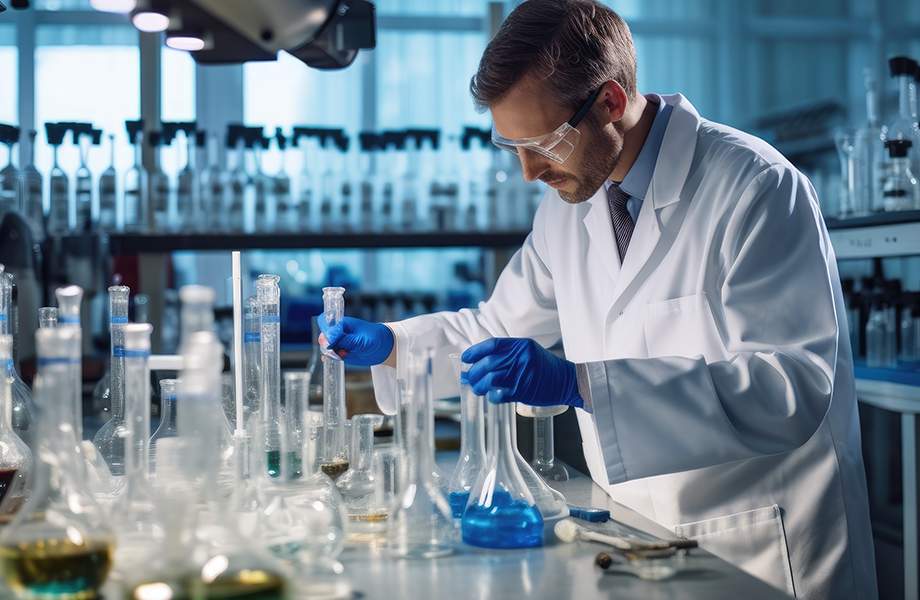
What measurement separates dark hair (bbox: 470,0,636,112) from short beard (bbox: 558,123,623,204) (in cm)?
9

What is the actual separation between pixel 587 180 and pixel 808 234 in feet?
1.32

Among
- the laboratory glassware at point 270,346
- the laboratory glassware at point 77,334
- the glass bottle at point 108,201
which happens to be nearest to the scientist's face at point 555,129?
the laboratory glassware at point 270,346

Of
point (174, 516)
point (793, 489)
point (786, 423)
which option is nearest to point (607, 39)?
point (786, 423)

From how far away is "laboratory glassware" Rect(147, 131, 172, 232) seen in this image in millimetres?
3139

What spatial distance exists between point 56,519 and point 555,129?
3.28 feet

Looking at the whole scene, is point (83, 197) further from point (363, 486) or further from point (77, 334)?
point (77, 334)

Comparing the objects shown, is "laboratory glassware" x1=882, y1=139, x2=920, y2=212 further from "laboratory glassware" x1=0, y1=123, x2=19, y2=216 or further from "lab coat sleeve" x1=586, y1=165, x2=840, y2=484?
"laboratory glassware" x1=0, y1=123, x2=19, y2=216

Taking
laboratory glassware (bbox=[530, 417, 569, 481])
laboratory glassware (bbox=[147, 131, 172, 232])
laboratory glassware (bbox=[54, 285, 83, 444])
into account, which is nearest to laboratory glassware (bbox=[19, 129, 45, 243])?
laboratory glassware (bbox=[147, 131, 172, 232])

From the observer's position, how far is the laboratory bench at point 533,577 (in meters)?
0.82

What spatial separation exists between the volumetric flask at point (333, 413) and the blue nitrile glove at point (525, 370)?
21 centimetres

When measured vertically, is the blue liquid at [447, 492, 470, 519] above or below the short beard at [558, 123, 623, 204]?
below

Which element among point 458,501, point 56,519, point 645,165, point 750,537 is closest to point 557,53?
point 645,165

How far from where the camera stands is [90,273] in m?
2.99

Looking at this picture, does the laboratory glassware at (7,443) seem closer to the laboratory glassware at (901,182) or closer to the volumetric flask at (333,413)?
the volumetric flask at (333,413)
